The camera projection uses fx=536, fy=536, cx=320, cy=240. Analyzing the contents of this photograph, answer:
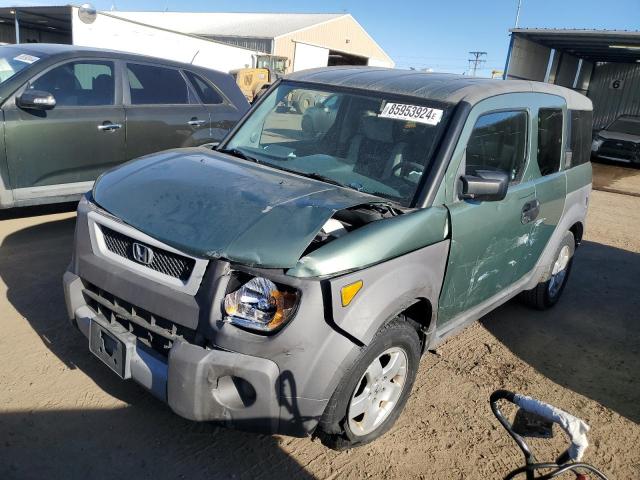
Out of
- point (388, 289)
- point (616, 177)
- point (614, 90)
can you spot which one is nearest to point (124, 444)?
point (388, 289)

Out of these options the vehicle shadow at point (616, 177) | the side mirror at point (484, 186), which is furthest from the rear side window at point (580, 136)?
the vehicle shadow at point (616, 177)

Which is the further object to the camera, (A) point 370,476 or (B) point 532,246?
(B) point 532,246

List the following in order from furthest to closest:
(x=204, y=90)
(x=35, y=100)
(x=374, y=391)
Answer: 1. (x=204, y=90)
2. (x=35, y=100)
3. (x=374, y=391)

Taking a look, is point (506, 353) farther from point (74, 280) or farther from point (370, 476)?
point (74, 280)

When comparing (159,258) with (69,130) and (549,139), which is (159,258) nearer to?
(549,139)

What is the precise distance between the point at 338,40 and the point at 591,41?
1125 inches

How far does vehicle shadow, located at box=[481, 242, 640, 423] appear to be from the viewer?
12.8ft

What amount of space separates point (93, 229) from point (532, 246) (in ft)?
10.1

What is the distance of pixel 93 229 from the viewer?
2859 millimetres

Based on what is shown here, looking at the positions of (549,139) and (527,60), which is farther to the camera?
(527,60)

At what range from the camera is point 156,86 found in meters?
6.10

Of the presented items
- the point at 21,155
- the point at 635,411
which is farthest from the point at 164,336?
the point at 21,155

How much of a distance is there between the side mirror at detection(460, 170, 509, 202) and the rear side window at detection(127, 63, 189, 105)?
13.7 ft

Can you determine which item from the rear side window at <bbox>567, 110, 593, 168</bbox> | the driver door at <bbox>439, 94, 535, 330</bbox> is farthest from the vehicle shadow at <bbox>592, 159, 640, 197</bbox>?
the driver door at <bbox>439, 94, 535, 330</bbox>
